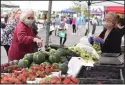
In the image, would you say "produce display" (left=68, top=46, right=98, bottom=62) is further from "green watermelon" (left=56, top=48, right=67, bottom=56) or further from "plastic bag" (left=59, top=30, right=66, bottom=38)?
"plastic bag" (left=59, top=30, right=66, bottom=38)

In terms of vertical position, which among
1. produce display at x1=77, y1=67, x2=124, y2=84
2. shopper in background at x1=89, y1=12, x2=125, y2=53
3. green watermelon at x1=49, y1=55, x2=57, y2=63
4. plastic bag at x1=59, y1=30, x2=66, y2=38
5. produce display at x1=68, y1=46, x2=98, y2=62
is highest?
shopper in background at x1=89, y1=12, x2=125, y2=53

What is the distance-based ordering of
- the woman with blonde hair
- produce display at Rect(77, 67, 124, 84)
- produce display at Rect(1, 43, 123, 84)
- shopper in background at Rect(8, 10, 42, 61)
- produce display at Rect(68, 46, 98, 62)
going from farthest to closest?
the woman with blonde hair, shopper in background at Rect(8, 10, 42, 61), produce display at Rect(68, 46, 98, 62), produce display at Rect(77, 67, 124, 84), produce display at Rect(1, 43, 123, 84)

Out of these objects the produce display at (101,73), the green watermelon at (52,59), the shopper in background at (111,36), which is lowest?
the produce display at (101,73)

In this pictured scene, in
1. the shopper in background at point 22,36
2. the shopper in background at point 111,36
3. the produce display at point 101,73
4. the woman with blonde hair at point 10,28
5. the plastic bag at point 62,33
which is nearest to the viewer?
the produce display at point 101,73

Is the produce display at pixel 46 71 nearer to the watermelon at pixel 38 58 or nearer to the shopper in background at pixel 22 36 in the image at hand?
the watermelon at pixel 38 58

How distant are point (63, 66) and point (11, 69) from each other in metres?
0.61

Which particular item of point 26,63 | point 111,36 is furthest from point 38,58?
point 111,36

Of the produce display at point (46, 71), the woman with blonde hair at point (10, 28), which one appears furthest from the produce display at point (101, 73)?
the woman with blonde hair at point (10, 28)

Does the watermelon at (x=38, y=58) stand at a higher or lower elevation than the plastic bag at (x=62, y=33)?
higher

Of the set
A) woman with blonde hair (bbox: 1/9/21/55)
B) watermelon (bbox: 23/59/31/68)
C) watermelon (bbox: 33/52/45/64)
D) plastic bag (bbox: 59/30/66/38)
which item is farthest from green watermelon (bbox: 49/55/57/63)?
plastic bag (bbox: 59/30/66/38)

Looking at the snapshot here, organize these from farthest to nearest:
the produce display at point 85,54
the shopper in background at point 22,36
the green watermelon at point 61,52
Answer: the shopper in background at point 22,36 < the produce display at point 85,54 < the green watermelon at point 61,52

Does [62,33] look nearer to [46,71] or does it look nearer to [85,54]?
[85,54]

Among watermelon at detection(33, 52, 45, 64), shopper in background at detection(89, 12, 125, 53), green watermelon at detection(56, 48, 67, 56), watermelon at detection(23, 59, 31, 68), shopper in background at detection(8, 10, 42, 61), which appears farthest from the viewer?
shopper in background at detection(8, 10, 42, 61)

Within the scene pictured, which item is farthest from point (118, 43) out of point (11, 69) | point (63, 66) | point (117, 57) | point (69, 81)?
point (69, 81)
